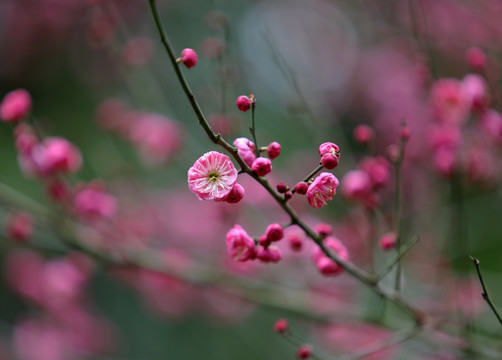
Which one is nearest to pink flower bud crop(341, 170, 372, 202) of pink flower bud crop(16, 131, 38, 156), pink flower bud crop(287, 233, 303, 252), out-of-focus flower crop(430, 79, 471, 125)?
pink flower bud crop(287, 233, 303, 252)

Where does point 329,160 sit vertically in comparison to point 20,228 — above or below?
below

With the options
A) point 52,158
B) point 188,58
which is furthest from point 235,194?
point 52,158

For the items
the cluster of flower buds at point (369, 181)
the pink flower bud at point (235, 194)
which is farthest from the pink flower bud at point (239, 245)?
the cluster of flower buds at point (369, 181)

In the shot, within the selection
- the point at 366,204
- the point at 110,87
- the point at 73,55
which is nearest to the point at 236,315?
the point at 366,204

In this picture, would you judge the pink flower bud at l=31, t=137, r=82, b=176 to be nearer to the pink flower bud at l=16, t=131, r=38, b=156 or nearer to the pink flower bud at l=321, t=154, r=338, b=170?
the pink flower bud at l=16, t=131, r=38, b=156

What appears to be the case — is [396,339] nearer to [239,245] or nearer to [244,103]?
[239,245]
